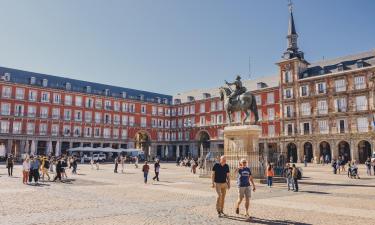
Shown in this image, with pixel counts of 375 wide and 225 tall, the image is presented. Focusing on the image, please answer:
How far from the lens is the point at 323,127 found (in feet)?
168

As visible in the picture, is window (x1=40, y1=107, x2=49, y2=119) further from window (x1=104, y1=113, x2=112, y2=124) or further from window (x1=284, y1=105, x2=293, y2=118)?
window (x1=284, y1=105, x2=293, y2=118)

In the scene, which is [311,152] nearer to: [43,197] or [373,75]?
[373,75]

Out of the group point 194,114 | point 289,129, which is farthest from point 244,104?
point 194,114

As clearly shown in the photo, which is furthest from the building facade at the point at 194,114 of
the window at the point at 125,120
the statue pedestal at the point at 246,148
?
the statue pedestal at the point at 246,148

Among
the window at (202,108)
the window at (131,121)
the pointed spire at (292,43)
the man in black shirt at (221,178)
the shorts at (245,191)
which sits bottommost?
the shorts at (245,191)

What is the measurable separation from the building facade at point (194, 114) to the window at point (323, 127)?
0.49 feet

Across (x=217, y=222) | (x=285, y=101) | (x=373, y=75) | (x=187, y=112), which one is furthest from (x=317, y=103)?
(x=217, y=222)

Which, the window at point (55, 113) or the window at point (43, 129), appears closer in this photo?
the window at point (43, 129)

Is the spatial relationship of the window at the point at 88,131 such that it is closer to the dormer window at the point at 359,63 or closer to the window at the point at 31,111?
the window at the point at 31,111

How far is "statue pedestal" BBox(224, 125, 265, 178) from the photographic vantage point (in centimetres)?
2092

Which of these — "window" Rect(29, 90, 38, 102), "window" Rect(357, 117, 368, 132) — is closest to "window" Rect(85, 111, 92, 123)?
"window" Rect(29, 90, 38, 102)

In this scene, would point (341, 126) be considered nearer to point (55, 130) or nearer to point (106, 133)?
point (106, 133)

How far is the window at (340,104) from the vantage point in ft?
162

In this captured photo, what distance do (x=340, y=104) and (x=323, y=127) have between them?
4245mm
